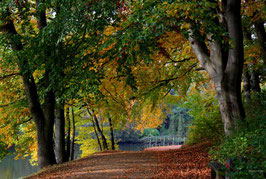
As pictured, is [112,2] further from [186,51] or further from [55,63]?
[186,51]

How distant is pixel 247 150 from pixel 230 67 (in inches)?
113

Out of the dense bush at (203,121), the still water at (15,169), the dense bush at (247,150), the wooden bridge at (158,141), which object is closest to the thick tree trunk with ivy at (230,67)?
the dense bush at (247,150)

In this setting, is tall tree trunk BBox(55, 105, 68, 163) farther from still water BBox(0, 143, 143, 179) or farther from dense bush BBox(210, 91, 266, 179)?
still water BBox(0, 143, 143, 179)

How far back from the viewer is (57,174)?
7453 mm

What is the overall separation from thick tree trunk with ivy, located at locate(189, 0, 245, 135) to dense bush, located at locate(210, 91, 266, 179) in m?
0.65

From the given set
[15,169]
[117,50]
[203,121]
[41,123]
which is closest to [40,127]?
[41,123]

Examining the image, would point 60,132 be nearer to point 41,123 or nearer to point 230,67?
point 41,123

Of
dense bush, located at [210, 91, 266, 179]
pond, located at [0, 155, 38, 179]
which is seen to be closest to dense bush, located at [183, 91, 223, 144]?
dense bush, located at [210, 91, 266, 179]

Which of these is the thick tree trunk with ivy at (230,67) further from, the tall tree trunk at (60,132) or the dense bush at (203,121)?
the tall tree trunk at (60,132)

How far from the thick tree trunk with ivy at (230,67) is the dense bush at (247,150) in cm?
65

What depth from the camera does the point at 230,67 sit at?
698cm

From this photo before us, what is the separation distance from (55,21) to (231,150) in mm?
5599

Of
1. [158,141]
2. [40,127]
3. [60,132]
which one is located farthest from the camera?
[158,141]

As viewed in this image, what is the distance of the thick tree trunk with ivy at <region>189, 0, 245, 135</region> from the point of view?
688 centimetres
